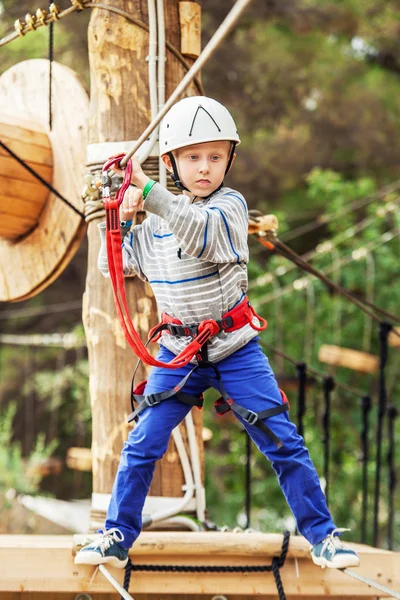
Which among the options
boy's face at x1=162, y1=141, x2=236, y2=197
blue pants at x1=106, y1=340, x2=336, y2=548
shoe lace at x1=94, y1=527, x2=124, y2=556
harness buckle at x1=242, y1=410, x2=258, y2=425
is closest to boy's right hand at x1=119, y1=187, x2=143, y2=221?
boy's face at x1=162, y1=141, x2=236, y2=197

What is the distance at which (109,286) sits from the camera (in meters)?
2.61

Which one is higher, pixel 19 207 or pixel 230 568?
pixel 19 207

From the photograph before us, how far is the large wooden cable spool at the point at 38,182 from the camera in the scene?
9.42 feet

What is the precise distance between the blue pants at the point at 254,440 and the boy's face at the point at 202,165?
1.33 feet

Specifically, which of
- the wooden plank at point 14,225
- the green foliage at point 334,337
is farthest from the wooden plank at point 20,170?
the green foliage at point 334,337

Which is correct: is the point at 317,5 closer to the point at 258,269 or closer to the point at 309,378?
the point at 258,269

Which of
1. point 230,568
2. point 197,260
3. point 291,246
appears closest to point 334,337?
point 291,246

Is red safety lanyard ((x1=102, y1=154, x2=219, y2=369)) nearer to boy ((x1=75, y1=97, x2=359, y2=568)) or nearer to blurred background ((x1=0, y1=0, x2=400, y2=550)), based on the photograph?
boy ((x1=75, y1=97, x2=359, y2=568))

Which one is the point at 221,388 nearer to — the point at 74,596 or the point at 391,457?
the point at 74,596

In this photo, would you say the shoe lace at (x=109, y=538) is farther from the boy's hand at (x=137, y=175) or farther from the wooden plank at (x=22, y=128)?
the wooden plank at (x=22, y=128)

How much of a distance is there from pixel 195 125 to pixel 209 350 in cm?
53

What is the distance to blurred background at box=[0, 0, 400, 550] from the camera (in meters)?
7.55

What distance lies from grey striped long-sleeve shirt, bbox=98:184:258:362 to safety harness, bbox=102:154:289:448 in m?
0.02

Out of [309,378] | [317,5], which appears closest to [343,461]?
[309,378]
